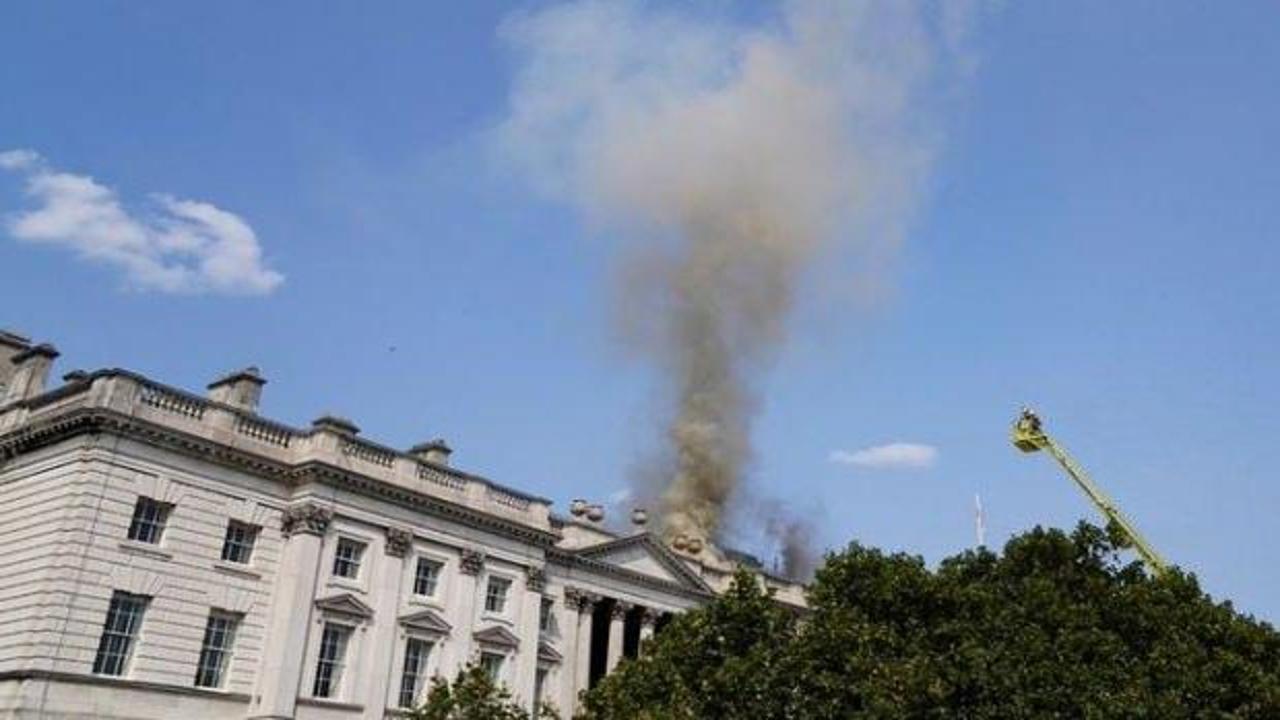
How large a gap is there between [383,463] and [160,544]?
29.2 ft

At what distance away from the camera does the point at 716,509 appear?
80.5 metres

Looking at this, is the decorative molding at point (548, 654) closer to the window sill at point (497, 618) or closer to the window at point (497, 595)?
the window sill at point (497, 618)

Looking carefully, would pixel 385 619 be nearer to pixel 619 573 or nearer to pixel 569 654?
pixel 569 654

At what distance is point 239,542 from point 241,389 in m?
5.70

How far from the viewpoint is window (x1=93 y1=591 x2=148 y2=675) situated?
35781 mm

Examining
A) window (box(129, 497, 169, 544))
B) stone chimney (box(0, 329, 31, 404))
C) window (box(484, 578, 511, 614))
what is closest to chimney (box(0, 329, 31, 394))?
stone chimney (box(0, 329, 31, 404))

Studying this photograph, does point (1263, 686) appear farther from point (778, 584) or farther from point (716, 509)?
point (716, 509)

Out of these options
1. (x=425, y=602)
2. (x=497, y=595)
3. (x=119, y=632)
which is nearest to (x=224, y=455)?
(x=119, y=632)

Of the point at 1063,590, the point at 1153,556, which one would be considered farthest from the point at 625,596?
the point at 1153,556

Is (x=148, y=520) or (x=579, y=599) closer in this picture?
(x=148, y=520)

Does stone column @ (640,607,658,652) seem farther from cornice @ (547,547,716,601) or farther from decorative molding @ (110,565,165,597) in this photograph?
decorative molding @ (110,565,165,597)

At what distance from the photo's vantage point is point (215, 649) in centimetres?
3872

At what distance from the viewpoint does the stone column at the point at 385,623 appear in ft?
137

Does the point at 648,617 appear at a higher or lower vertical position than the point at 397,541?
higher
